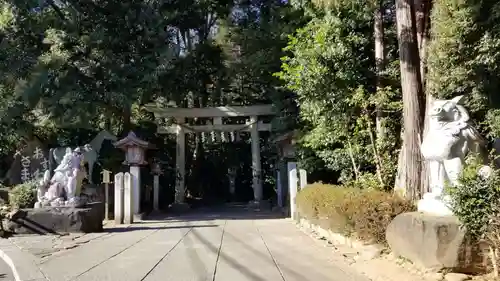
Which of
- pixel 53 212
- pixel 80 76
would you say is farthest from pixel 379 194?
pixel 80 76

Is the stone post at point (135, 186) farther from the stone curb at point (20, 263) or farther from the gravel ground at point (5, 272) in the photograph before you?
the gravel ground at point (5, 272)

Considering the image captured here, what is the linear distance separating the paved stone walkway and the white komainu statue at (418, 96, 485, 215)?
135 cm

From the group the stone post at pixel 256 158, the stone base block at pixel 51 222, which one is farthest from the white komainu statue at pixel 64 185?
the stone post at pixel 256 158

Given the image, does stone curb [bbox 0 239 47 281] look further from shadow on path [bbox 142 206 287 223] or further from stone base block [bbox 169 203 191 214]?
stone base block [bbox 169 203 191 214]

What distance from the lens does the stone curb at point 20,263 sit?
6.57 m

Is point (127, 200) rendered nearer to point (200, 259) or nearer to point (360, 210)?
point (200, 259)

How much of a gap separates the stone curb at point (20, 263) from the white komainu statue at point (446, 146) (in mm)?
5129

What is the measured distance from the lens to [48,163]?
18.2 metres

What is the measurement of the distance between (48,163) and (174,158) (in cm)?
634

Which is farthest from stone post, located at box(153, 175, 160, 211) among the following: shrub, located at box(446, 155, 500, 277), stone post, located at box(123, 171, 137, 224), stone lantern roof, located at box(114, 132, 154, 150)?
shrub, located at box(446, 155, 500, 277)

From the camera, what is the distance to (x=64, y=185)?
12.0 m

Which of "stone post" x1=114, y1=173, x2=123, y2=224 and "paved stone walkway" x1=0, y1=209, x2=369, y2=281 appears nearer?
"paved stone walkway" x1=0, y1=209, x2=369, y2=281

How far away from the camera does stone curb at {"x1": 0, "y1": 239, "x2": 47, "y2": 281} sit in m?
6.57

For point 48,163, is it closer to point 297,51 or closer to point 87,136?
point 87,136
